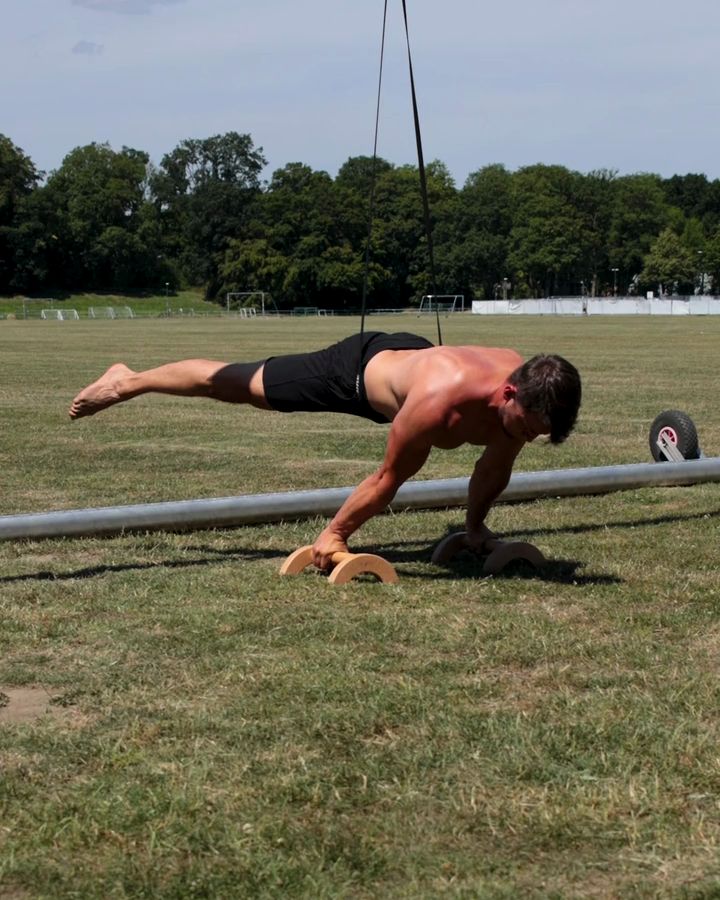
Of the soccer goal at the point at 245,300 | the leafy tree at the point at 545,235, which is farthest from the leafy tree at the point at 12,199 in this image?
the leafy tree at the point at 545,235

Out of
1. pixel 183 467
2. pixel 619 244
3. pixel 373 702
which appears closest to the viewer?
pixel 373 702

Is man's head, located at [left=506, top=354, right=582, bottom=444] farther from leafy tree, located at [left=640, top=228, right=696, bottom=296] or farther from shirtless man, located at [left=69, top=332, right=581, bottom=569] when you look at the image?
leafy tree, located at [left=640, top=228, right=696, bottom=296]

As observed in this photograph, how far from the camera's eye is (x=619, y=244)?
5512 inches

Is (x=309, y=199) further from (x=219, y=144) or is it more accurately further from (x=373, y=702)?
(x=373, y=702)

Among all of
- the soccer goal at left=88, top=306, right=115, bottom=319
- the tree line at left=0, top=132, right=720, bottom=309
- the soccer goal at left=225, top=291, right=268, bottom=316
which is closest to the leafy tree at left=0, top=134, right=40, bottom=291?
the tree line at left=0, top=132, right=720, bottom=309

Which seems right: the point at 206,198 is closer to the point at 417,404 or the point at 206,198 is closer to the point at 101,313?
the point at 101,313

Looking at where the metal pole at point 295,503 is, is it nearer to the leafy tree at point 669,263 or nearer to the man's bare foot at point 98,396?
the man's bare foot at point 98,396

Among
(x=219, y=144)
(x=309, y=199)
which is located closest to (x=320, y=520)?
(x=309, y=199)

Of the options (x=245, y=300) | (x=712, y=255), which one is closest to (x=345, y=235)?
(x=245, y=300)

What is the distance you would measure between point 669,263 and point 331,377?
131201 mm

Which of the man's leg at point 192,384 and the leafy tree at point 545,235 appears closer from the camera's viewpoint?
the man's leg at point 192,384

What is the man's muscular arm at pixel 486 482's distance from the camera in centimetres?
723

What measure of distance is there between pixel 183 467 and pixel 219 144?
498 ft

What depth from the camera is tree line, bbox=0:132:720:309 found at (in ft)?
415
